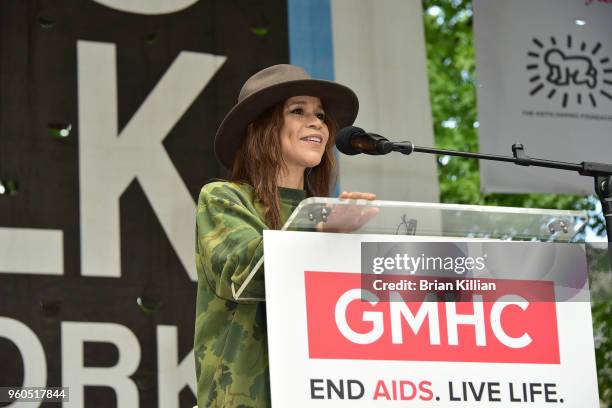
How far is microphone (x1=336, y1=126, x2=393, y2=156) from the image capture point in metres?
2.40

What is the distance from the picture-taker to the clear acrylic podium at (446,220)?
6.63ft

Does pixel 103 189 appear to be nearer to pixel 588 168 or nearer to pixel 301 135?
pixel 301 135

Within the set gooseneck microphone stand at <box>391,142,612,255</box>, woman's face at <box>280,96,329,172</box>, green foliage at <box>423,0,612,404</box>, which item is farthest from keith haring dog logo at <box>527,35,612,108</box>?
green foliage at <box>423,0,612,404</box>

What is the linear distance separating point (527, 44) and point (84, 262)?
2.76m

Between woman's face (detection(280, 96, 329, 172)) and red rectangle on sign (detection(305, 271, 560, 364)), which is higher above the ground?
woman's face (detection(280, 96, 329, 172))

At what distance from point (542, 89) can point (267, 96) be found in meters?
3.12

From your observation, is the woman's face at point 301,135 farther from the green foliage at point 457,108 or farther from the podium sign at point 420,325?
the green foliage at point 457,108

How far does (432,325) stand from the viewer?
209cm

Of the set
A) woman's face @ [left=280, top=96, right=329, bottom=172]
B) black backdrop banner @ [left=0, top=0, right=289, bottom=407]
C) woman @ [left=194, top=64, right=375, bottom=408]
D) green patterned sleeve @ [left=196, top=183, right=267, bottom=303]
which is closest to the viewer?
green patterned sleeve @ [left=196, top=183, right=267, bottom=303]

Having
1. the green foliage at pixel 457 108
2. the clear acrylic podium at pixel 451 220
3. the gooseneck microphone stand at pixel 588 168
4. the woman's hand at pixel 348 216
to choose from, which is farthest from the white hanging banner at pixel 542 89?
the green foliage at pixel 457 108

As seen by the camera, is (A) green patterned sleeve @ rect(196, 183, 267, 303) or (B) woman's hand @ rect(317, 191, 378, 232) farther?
(A) green patterned sleeve @ rect(196, 183, 267, 303)

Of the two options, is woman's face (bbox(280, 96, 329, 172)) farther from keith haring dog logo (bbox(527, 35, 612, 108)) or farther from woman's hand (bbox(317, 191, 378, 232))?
keith haring dog logo (bbox(527, 35, 612, 108))

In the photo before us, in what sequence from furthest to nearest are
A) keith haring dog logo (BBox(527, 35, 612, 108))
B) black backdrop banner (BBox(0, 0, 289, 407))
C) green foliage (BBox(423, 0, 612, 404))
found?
green foliage (BBox(423, 0, 612, 404)) → keith haring dog logo (BBox(527, 35, 612, 108)) → black backdrop banner (BBox(0, 0, 289, 407))

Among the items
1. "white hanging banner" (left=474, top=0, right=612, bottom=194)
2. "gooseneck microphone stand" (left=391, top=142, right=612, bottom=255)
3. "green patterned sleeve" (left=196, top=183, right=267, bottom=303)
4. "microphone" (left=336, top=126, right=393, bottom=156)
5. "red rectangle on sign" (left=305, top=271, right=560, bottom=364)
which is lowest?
"red rectangle on sign" (left=305, top=271, right=560, bottom=364)
